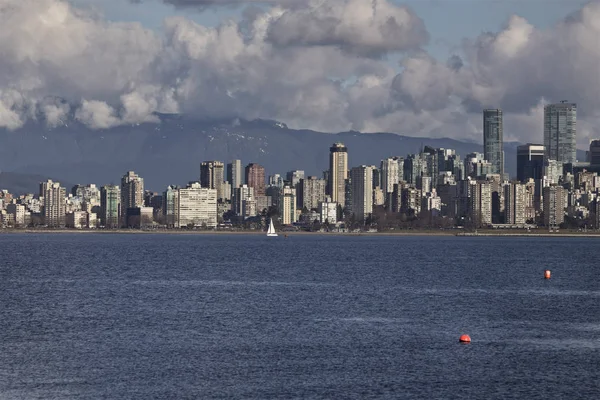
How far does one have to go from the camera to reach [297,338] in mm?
52375

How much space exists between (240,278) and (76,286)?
16.0m

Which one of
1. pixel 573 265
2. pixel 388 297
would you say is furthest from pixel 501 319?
pixel 573 265

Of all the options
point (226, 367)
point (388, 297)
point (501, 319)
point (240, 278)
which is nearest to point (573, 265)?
point (240, 278)

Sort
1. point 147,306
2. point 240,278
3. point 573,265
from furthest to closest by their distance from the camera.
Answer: point 573,265, point 240,278, point 147,306

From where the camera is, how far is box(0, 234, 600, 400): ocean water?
1601 inches

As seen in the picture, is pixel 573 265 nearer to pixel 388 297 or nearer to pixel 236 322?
pixel 388 297

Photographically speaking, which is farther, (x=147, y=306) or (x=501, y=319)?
(x=147, y=306)

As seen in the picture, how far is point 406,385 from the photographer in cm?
→ 4106

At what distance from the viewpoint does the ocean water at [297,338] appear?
40656 millimetres

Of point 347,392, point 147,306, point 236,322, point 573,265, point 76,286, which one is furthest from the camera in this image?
point 573,265

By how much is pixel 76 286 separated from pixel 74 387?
45.5 metres

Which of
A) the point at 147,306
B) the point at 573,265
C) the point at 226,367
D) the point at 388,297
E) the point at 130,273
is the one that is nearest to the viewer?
the point at 226,367

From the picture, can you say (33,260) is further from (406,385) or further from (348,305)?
(406,385)

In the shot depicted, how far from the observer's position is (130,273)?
10288cm
